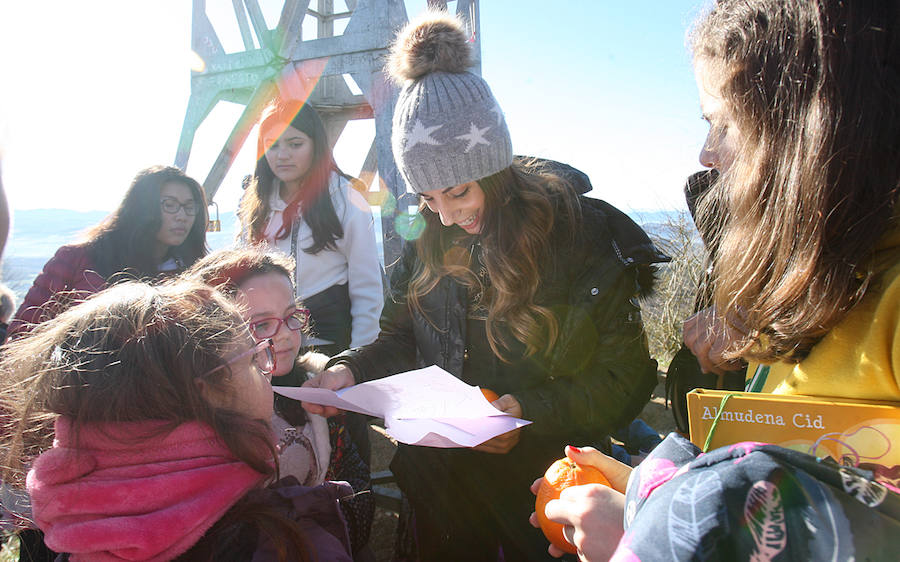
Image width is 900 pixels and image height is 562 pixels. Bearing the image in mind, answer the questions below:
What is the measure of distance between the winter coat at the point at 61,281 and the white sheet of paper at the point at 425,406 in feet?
5.90

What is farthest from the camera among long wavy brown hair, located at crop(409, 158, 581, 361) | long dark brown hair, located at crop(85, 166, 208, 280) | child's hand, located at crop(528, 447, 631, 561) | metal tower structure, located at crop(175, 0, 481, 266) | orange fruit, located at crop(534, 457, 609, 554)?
metal tower structure, located at crop(175, 0, 481, 266)

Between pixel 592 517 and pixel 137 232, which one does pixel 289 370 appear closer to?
pixel 592 517

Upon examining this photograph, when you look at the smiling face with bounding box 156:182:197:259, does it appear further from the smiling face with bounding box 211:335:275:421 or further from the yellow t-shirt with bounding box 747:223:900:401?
the yellow t-shirt with bounding box 747:223:900:401

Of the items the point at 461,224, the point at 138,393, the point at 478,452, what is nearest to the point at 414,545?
the point at 478,452

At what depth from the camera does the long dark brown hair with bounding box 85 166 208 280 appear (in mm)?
2916

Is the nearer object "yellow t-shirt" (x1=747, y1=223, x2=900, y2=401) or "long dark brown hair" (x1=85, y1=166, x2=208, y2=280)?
"yellow t-shirt" (x1=747, y1=223, x2=900, y2=401)

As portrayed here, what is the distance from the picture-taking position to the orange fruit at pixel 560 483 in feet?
3.82

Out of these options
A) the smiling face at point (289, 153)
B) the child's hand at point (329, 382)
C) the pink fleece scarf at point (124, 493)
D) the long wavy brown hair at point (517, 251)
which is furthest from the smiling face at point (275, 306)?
the smiling face at point (289, 153)

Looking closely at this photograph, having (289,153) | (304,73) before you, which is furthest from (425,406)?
(304,73)

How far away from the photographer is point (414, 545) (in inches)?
80.8

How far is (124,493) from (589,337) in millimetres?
1368

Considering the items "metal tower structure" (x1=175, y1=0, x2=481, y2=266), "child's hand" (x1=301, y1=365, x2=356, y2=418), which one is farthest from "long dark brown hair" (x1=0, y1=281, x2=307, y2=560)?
"metal tower structure" (x1=175, y1=0, x2=481, y2=266)

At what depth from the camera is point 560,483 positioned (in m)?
1.22

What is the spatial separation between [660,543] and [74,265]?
3125 millimetres
